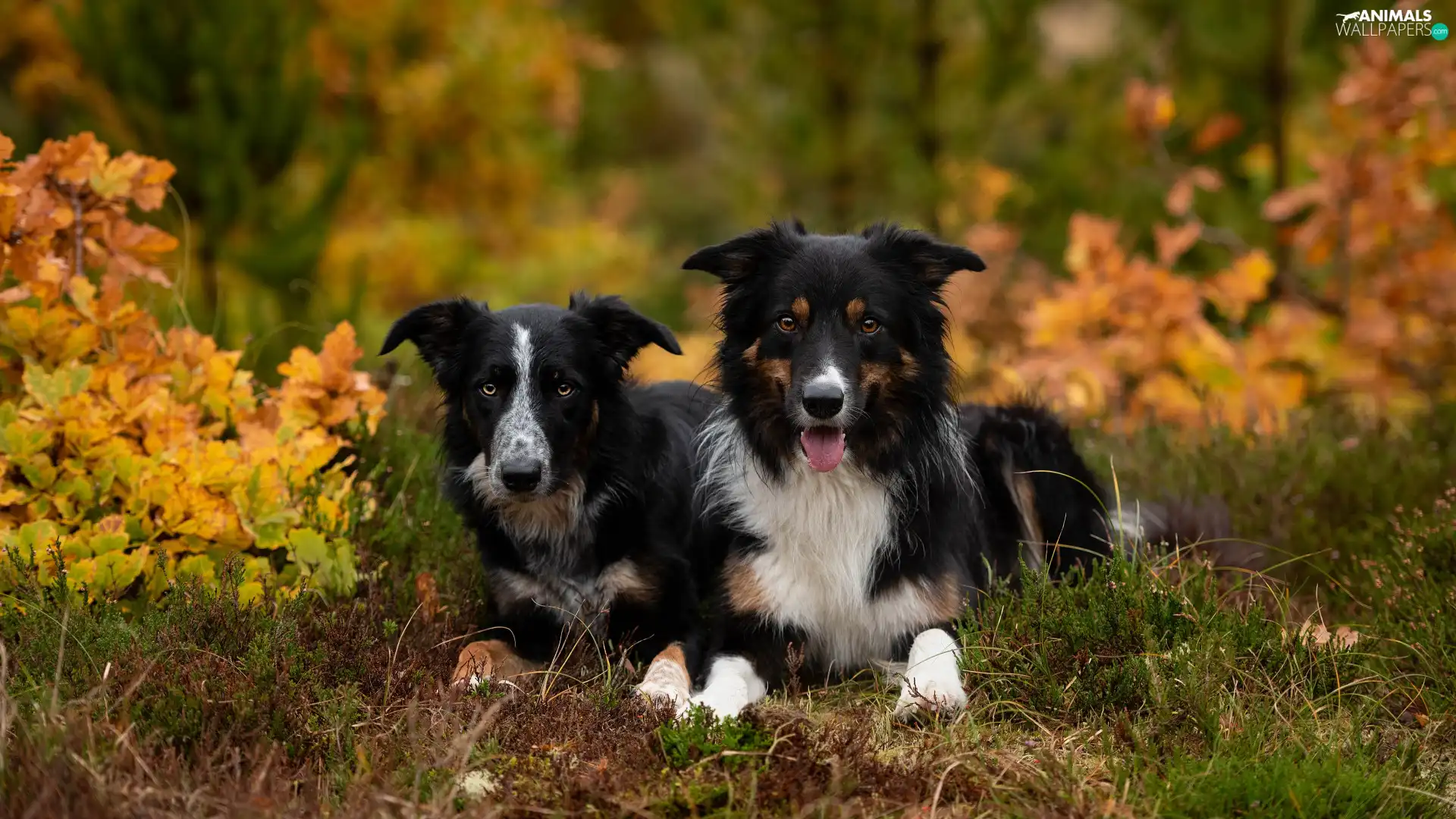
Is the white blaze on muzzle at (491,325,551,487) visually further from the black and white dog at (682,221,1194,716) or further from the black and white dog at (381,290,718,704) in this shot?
the black and white dog at (682,221,1194,716)

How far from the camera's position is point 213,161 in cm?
922

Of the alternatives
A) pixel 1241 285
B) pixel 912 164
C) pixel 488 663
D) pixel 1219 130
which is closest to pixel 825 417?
pixel 488 663

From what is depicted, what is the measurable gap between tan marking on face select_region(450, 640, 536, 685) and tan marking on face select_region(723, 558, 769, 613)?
760 mm

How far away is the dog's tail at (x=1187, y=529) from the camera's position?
4.82 metres

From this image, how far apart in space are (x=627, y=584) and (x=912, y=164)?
6985mm

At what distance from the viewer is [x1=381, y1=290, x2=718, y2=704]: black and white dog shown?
4246 mm

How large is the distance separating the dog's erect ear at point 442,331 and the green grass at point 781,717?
0.75 m

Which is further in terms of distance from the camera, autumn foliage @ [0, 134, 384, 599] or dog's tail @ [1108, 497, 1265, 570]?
dog's tail @ [1108, 497, 1265, 570]

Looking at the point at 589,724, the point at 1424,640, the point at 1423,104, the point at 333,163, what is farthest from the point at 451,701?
the point at 333,163

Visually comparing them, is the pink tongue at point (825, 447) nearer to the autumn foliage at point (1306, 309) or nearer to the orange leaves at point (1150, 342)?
the autumn foliage at point (1306, 309)

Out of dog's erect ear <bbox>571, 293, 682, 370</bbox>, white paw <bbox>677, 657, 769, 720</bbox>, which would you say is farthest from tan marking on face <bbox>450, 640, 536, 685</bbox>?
dog's erect ear <bbox>571, 293, 682, 370</bbox>

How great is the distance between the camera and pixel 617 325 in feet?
14.4

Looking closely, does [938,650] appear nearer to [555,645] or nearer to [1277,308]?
[555,645]

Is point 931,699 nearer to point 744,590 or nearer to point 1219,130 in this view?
point 744,590
